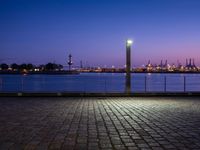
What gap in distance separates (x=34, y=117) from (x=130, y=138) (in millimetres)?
4152

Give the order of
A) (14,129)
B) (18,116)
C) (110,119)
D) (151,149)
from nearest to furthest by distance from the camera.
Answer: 1. (151,149)
2. (14,129)
3. (110,119)
4. (18,116)

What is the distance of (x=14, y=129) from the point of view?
796 centimetres

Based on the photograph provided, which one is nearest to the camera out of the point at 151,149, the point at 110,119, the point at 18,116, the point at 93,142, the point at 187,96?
the point at 151,149

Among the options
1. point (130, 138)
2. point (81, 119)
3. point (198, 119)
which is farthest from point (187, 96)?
point (130, 138)

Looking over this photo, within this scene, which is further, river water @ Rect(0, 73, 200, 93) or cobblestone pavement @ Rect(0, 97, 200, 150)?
river water @ Rect(0, 73, 200, 93)

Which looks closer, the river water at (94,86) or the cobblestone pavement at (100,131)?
the cobblestone pavement at (100,131)

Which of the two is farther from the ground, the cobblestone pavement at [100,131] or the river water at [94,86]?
the cobblestone pavement at [100,131]

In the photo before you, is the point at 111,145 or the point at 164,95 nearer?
the point at 111,145

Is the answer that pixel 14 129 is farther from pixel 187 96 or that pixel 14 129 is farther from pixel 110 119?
pixel 187 96

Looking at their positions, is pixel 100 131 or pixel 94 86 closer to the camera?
pixel 100 131

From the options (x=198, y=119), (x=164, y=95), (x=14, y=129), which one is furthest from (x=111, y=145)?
(x=164, y=95)

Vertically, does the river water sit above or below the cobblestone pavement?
below

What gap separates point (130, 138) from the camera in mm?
6879

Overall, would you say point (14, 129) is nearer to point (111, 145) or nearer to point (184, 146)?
point (111, 145)
